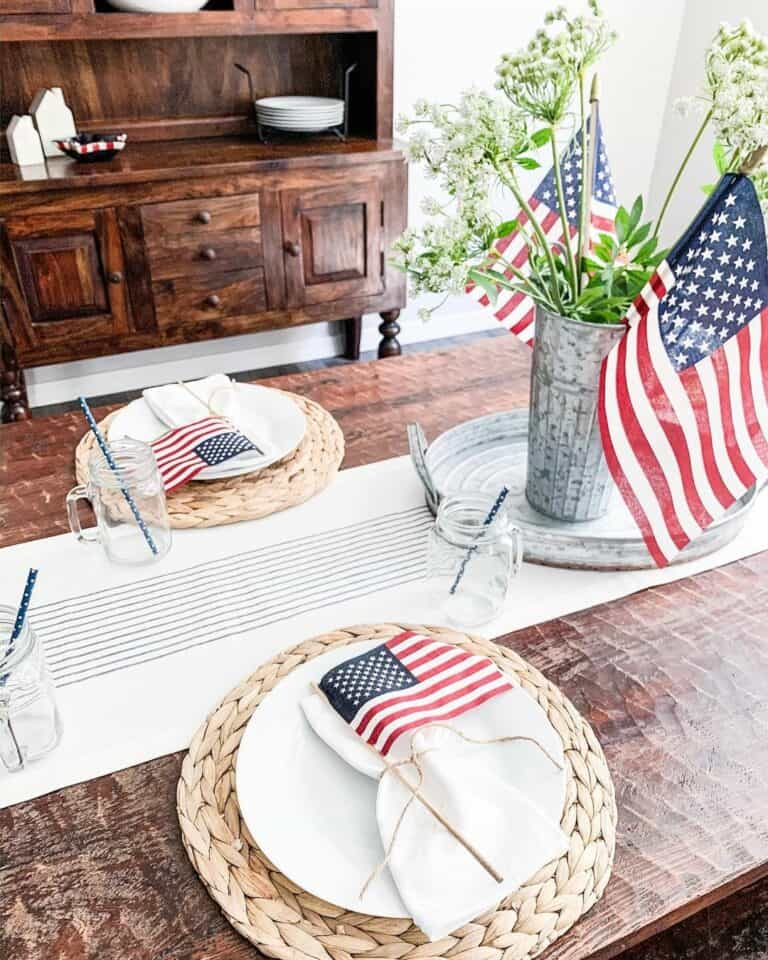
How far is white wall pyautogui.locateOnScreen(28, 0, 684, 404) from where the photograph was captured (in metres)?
2.88

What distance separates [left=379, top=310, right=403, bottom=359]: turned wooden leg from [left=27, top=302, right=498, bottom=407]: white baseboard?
0.29 m

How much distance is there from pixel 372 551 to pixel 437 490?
132 mm

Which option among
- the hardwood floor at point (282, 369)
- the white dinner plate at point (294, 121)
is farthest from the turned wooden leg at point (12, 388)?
the white dinner plate at point (294, 121)

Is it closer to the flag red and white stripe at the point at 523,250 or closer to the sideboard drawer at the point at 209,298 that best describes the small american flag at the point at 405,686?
the flag red and white stripe at the point at 523,250

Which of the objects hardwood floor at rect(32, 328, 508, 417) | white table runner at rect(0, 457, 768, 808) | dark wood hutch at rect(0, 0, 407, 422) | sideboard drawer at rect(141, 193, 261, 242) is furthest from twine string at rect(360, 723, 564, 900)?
sideboard drawer at rect(141, 193, 261, 242)

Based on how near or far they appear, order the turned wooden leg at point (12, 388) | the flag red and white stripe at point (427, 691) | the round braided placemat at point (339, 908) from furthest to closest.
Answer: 1. the turned wooden leg at point (12, 388)
2. the flag red and white stripe at point (427, 691)
3. the round braided placemat at point (339, 908)

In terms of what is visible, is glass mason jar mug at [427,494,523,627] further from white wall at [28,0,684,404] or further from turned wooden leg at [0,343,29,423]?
white wall at [28,0,684,404]

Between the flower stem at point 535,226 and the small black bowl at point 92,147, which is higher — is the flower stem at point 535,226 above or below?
above

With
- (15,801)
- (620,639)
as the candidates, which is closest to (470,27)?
(620,639)

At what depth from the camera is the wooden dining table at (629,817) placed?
659mm

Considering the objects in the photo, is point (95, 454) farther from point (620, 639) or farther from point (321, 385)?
point (620, 639)

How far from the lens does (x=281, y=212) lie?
2.54 meters

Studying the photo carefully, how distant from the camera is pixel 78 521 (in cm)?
107

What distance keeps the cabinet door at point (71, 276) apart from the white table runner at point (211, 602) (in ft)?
4.92
